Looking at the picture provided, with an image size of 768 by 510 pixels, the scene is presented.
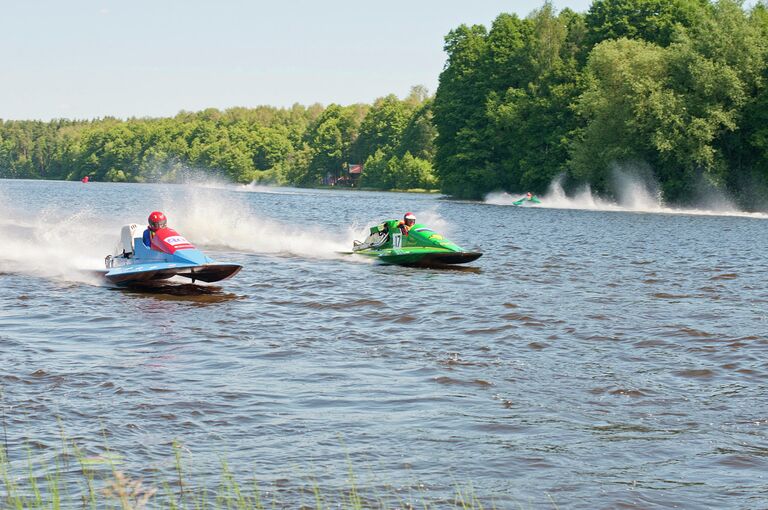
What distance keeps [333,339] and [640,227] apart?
3303 centimetres

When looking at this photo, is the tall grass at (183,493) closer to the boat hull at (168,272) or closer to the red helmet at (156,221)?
the boat hull at (168,272)

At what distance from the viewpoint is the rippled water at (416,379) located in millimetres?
8578

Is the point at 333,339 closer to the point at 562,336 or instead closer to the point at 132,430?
the point at 562,336

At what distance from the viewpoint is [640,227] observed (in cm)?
4525

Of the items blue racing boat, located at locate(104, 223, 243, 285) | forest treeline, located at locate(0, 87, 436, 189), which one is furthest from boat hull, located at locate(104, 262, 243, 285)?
forest treeline, located at locate(0, 87, 436, 189)

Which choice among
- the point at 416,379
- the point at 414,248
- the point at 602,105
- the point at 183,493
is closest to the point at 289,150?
the point at 602,105

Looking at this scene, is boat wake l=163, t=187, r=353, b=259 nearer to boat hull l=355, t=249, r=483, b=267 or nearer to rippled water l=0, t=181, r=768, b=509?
boat hull l=355, t=249, r=483, b=267

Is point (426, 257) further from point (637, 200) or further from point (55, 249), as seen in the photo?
point (637, 200)

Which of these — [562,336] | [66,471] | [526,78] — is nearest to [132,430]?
[66,471]

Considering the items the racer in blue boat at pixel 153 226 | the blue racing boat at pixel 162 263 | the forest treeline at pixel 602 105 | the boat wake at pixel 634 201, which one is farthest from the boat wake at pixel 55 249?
the boat wake at pixel 634 201

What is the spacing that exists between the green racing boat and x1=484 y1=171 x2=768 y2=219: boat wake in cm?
3655

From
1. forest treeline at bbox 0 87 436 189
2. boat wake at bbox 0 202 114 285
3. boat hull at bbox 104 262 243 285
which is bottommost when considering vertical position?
boat wake at bbox 0 202 114 285

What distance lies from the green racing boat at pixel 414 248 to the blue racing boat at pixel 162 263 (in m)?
6.49

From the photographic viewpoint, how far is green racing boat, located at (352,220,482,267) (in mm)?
24953
